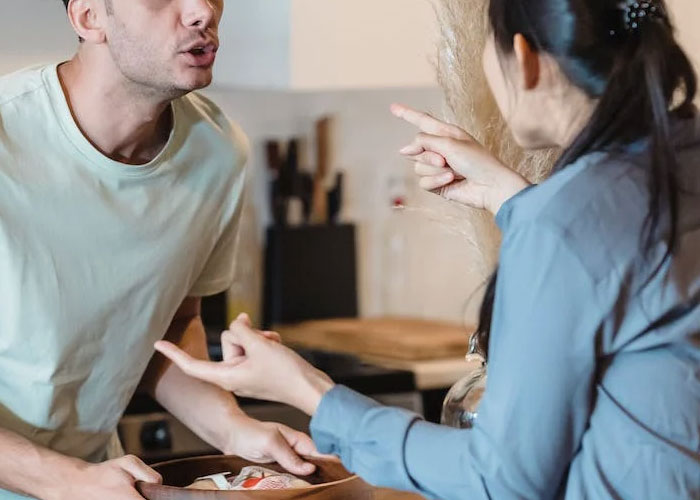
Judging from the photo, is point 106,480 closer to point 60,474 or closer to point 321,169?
point 60,474

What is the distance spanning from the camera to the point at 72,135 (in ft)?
4.83

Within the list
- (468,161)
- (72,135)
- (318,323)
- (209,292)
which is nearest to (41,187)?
(72,135)

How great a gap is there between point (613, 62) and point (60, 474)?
0.79m

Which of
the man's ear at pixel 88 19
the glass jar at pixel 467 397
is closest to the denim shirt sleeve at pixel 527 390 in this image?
the glass jar at pixel 467 397

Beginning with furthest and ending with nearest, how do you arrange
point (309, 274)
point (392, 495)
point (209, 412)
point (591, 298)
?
point (309, 274)
point (209, 412)
point (392, 495)
point (591, 298)

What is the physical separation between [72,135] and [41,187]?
0.08 metres

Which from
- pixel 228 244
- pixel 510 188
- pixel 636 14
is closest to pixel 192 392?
pixel 228 244

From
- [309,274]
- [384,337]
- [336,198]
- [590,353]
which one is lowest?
[384,337]

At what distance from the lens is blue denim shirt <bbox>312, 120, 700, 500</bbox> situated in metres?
0.92

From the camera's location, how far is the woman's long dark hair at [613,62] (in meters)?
0.97

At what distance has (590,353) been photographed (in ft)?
3.03

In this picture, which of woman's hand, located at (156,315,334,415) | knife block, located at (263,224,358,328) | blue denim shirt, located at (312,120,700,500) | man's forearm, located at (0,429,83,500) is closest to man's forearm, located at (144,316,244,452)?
man's forearm, located at (0,429,83,500)

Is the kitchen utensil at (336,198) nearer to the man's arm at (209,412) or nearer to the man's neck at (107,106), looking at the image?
the man's arm at (209,412)

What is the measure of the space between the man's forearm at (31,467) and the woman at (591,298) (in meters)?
0.45
